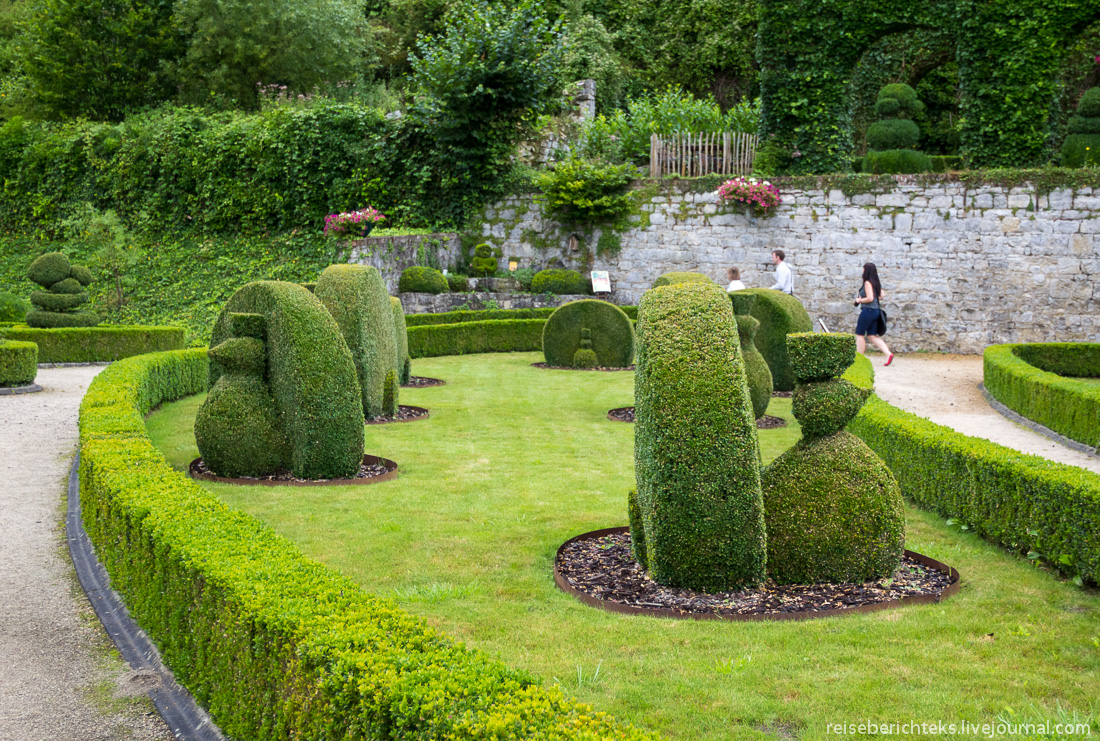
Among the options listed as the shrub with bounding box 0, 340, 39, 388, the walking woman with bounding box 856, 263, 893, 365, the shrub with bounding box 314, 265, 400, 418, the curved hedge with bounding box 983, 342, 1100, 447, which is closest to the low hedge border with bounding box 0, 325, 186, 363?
the shrub with bounding box 0, 340, 39, 388

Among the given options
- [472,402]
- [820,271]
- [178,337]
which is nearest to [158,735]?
[472,402]

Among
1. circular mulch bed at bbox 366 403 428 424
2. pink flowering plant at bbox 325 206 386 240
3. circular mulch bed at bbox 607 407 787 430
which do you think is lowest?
circular mulch bed at bbox 607 407 787 430

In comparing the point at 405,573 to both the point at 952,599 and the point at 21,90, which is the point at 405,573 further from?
the point at 21,90

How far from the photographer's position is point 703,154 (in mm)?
20594

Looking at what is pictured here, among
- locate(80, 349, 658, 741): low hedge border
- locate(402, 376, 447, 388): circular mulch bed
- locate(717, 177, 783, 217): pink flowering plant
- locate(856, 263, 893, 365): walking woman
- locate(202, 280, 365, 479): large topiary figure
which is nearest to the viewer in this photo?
locate(80, 349, 658, 741): low hedge border

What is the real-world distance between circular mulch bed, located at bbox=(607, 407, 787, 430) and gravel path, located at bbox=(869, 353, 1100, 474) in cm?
164

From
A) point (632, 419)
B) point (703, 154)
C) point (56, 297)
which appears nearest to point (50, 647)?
point (632, 419)

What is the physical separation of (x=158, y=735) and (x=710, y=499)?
264 centimetres

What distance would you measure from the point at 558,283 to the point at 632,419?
9700 mm

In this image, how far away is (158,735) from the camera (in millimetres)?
3443

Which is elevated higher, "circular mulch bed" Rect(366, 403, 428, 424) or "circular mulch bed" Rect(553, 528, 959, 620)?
"circular mulch bed" Rect(553, 528, 959, 620)

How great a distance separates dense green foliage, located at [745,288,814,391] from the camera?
1188 centimetres

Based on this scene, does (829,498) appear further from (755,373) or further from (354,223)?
(354,223)

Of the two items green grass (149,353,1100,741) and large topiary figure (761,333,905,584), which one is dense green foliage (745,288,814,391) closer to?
green grass (149,353,1100,741)
